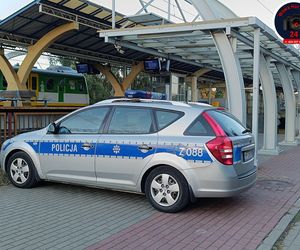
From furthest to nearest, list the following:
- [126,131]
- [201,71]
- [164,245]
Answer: [201,71]
[126,131]
[164,245]

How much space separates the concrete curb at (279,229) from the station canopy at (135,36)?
426cm

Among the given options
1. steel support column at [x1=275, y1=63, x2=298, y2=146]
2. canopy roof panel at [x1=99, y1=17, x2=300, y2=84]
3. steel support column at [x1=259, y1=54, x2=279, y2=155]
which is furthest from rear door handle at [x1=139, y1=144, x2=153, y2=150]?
steel support column at [x1=275, y1=63, x2=298, y2=146]

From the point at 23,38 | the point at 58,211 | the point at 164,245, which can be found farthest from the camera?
the point at 23,38

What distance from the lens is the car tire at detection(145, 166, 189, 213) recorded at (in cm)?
596

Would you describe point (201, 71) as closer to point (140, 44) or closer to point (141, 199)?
point (140, 44)

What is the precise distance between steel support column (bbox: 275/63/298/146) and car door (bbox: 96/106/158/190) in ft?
32.3

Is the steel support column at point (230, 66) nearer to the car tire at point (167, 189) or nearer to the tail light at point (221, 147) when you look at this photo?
the tail light at point (221, 147)

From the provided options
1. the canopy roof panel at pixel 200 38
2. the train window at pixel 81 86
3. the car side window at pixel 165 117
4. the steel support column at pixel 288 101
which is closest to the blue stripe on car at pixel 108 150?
the car side window at pixel 165 117

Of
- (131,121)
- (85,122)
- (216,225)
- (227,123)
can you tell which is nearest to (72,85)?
(85,122)

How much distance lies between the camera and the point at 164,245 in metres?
4.76

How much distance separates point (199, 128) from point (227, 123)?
1.96ft

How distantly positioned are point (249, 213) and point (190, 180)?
1126 millimetres

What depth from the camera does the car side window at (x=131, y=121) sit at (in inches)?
253

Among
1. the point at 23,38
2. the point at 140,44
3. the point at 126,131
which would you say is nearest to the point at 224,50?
the point at 140,44
